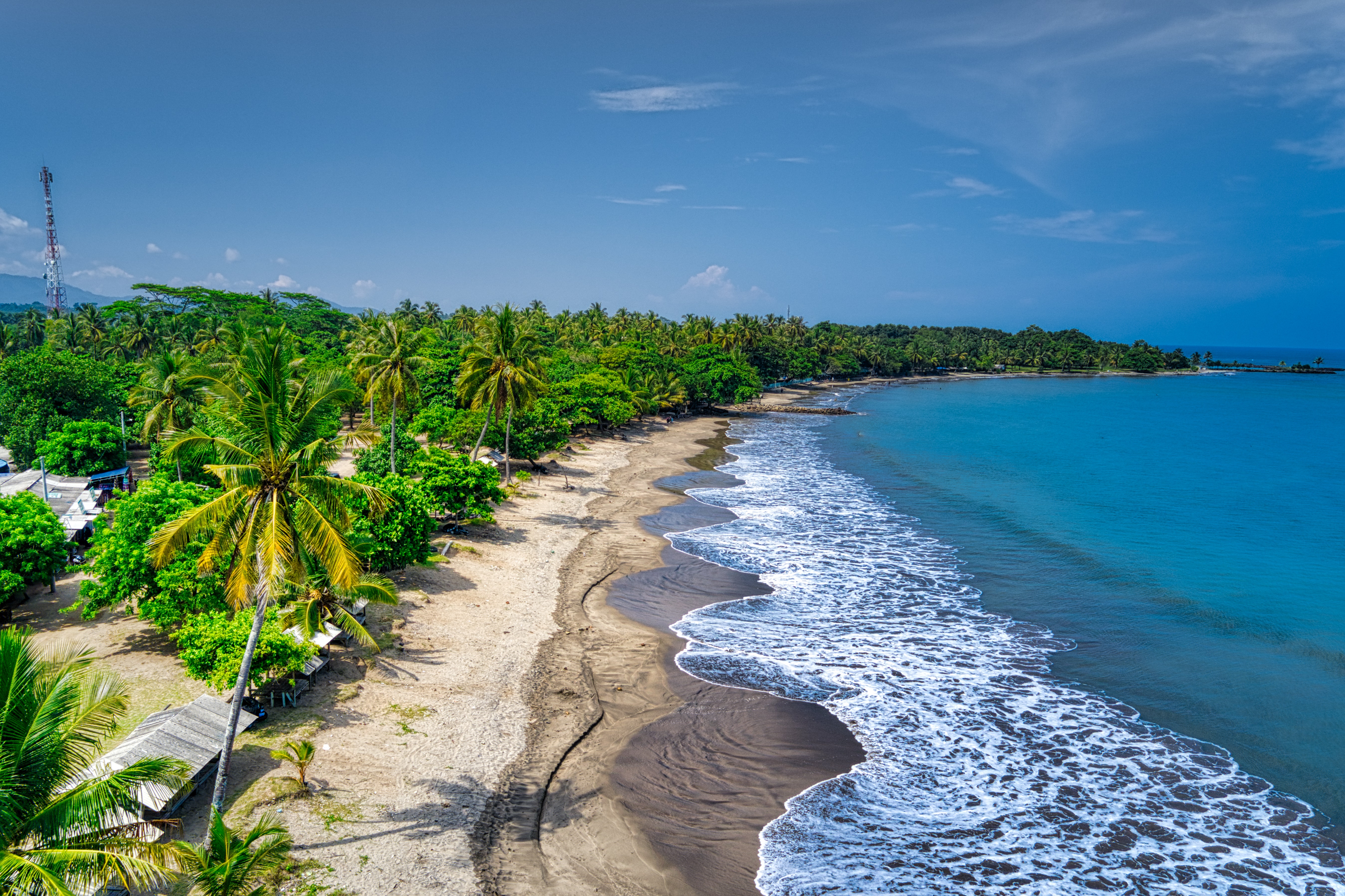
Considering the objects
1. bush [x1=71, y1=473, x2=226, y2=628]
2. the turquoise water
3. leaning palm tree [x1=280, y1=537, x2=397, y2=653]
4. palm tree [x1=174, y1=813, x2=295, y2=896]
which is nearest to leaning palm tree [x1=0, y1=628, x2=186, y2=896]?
palm tree [x1=174, y1=813, x2=295, y2=896]

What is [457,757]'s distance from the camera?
17.0 m

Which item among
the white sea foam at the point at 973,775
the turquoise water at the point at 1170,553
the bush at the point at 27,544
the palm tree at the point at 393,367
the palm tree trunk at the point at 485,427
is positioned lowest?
the white sea foam at the point at 973,775

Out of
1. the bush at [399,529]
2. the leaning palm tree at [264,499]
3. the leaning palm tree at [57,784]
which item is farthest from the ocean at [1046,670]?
the leaning palm tree at [57,784]

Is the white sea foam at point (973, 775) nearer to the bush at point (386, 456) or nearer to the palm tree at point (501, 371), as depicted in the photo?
the palm tree at point (501, 371)

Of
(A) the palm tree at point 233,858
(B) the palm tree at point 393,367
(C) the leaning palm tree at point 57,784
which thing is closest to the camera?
(C) the leaning palm tree at point 57,784

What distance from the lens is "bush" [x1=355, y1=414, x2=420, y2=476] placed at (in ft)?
113

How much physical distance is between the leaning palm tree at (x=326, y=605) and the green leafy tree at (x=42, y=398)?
29.5 m

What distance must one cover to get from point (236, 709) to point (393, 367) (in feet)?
88.6

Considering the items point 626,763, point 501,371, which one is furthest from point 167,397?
point 626,763

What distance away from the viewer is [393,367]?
37.6 meters

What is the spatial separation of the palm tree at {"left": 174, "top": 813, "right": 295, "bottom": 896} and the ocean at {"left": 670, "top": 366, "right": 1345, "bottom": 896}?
9.16 meters

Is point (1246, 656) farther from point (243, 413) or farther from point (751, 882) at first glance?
point (243, 413)

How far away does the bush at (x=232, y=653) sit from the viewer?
1716cm

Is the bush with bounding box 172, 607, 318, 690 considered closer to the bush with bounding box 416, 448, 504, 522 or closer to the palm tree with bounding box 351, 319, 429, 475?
the bush with bounding box 416, 448, 504, 522
